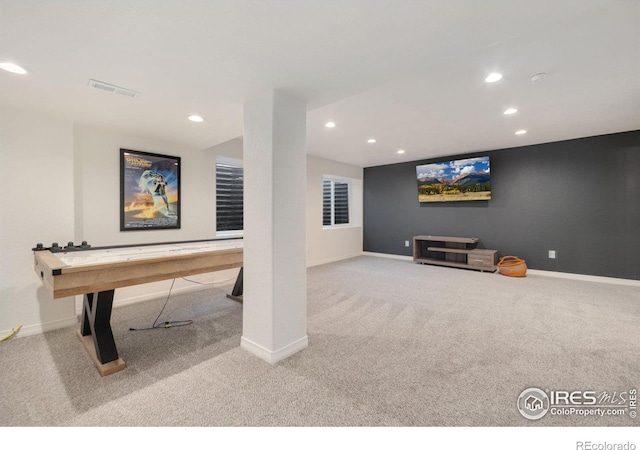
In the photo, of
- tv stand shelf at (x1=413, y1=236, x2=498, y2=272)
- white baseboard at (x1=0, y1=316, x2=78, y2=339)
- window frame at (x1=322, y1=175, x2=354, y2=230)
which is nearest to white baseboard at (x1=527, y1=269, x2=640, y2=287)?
tv stand shelf at (x1=413, y1=236, x2=498, y2=272)

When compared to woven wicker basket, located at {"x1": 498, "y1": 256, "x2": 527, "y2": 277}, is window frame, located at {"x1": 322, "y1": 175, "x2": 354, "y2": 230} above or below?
above

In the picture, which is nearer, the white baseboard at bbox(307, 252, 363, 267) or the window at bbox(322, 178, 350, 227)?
the white baseboard at bbox(307, 252, 363, 267)

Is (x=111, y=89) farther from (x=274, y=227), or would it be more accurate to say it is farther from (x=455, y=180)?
(x=455, y=180)

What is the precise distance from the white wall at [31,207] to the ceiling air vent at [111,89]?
3.62 ft

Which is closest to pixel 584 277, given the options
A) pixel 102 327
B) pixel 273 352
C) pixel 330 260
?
pixel 330 260

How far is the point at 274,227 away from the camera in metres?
2.00

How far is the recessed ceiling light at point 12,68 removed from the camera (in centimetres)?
172

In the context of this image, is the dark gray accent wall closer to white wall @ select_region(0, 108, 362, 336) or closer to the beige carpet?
the beige carpet

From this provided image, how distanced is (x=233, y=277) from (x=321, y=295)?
5.38ft

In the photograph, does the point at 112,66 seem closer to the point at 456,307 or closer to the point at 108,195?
the point at 108,195

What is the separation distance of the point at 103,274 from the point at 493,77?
3.37 m

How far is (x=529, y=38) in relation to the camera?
179 centimetres

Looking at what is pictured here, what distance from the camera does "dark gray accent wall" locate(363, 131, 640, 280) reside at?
3980 mm

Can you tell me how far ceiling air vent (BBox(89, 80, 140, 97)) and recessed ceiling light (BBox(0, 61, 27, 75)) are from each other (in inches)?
14.0
